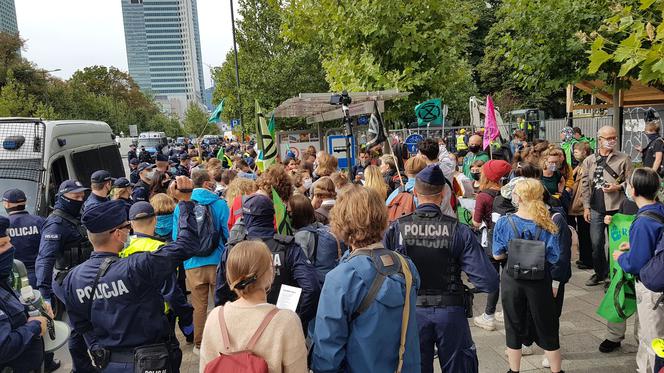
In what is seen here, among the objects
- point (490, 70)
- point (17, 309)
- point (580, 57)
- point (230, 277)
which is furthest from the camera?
point (490, 70)

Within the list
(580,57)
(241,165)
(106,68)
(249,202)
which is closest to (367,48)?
(241,165)

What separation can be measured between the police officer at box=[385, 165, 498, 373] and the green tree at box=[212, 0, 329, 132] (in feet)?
66.1

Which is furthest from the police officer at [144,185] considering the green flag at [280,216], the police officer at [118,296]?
the police officer at [118,296]

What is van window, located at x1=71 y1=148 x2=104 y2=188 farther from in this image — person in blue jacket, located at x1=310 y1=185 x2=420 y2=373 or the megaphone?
person in blue jacket, located at x1=310 y1=185 x2=420 y2=373

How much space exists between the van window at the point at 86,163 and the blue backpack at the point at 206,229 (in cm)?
385

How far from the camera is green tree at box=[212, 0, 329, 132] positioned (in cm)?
2408

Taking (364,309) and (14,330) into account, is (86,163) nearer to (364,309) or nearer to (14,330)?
(14,330)

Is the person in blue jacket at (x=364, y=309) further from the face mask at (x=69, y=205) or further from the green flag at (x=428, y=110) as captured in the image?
the green flag at (x=428, y=110)

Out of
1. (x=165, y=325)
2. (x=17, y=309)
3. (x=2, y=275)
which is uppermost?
(x=2, y=275)

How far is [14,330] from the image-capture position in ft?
9.71

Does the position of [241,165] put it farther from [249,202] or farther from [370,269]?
[370,269]

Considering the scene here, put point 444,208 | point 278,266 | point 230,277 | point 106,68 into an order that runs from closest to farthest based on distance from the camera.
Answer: point 230,277
point 278,266
point 444,208
point 106,68

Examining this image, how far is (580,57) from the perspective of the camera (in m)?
9.48

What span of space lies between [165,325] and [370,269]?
5.21 feet
